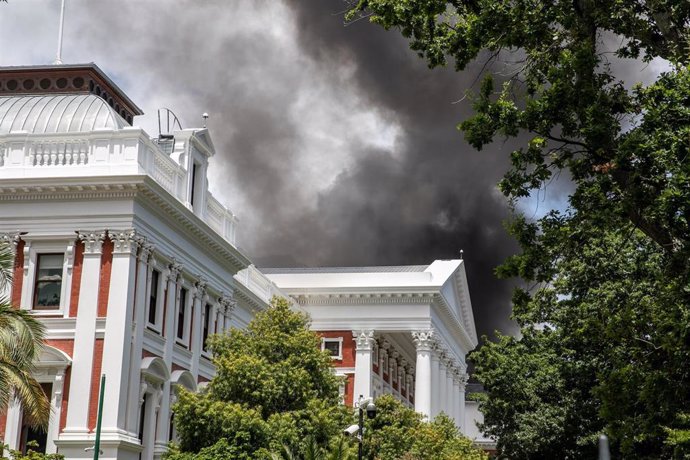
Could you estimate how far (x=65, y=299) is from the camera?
1478 inches

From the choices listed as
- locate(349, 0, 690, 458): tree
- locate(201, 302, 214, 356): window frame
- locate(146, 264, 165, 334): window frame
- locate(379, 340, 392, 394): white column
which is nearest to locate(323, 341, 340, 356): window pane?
locate(379, 340, 392, 394): white column

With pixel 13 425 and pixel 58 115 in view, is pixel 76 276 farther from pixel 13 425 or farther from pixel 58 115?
pixel 58 115

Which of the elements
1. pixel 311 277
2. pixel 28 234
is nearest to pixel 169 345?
pixel 28 234

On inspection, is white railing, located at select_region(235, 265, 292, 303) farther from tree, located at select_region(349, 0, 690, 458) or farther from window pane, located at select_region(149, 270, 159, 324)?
tree, located at select_region(349, 0, 690, 458)

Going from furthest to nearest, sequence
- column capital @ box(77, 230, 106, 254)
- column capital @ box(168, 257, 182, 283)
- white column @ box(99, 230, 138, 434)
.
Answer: column capital @ box(168, 257, 182, 283) → column capital @ box(77, 230, 106, 254) → white column @ box(99, 230, 138, 434)

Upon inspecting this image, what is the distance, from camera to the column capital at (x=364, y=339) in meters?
65.8

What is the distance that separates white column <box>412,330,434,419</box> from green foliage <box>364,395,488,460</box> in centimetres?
1785

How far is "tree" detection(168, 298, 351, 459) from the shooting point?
112 feet

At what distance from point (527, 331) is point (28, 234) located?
22548 millimetres

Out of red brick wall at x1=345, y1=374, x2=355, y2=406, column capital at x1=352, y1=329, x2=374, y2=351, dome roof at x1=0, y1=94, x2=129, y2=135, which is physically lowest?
red brick wall at x1=345, y1=374, x2=355, y2=406

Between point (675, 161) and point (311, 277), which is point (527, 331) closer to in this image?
point (311, 277)

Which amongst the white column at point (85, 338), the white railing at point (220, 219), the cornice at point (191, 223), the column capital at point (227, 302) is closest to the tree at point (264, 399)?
the white column at point (85, 338)

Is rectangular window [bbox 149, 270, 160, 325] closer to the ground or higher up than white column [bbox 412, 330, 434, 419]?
closer to the ground

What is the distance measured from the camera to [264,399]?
36469mm
